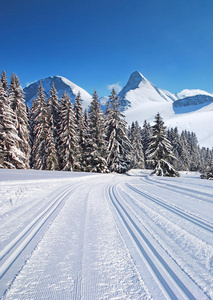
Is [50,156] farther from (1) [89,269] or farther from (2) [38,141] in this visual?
(1) [89,269]

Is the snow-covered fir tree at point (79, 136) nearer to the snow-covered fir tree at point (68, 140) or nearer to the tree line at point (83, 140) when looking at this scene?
the tree line at point (83, 140)

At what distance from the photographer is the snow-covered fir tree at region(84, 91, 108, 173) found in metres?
23.7

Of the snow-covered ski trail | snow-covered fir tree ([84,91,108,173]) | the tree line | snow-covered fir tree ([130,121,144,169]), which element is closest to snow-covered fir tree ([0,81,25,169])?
the tree line

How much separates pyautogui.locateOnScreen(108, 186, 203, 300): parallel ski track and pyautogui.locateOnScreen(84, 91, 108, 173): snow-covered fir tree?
65.8 ft

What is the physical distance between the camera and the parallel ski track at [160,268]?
6.08 feet

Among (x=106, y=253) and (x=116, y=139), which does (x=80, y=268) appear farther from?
(x=116, y=139)

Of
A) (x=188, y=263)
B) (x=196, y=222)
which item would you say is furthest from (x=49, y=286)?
(x=196, y=222)

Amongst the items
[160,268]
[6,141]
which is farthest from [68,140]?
[160,268]

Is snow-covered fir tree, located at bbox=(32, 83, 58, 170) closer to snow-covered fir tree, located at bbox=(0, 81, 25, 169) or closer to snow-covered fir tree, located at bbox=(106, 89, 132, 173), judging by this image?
snow-covered fir tree, located at bbox=(0, 81, 25, 169)

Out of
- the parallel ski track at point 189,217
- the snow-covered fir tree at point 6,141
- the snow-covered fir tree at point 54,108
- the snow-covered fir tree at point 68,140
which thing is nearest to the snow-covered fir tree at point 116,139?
the snow-covered fir tree at point 68,140

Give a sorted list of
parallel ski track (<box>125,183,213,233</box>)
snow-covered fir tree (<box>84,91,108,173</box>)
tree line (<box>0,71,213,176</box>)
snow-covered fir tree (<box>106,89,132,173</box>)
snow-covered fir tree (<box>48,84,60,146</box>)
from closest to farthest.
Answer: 1. parallel ski track (<box>125,183,213,233</box>)
2. tree line (<box>0,71,213,176</box>)
3. snow-covered fir tree (<box>84,91,108,173</box>)
4. snow-covered fir tree (<box>106,89,132,173</box>)
5. snow-covered fir tree (<box>48,84,60,146</box>)

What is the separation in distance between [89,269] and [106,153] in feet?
72.4

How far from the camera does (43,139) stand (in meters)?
24.7

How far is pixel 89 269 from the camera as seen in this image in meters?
2.28
